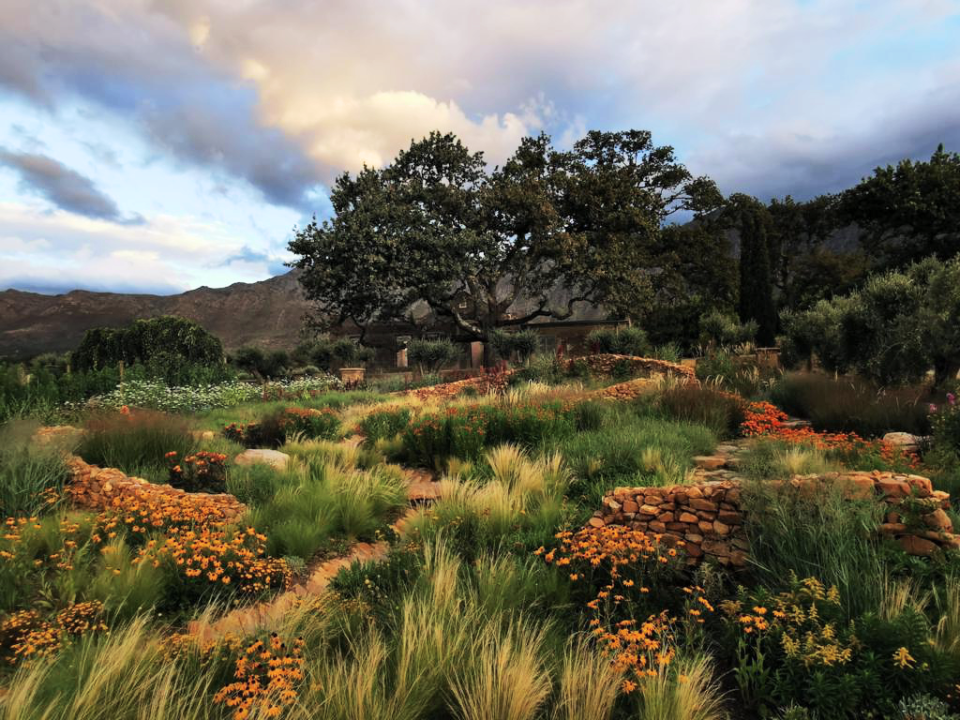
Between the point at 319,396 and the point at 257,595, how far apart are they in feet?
34.0

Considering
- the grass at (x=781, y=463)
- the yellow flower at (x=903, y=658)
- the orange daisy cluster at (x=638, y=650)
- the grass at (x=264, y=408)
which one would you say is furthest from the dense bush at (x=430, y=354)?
the yellow flower at (x=903, y=658)

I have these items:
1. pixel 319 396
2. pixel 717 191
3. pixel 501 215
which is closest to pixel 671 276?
pixel 717 191

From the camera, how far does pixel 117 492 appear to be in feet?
16.0

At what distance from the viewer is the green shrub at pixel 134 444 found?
6062mm

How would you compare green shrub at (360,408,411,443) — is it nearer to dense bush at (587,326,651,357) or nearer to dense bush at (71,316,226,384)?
dense bush at (71,316,226,384)

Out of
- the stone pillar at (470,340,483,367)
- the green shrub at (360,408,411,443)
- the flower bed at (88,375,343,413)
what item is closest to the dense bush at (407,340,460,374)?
the flower bed at (88,375,343,413)

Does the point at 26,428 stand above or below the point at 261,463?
above

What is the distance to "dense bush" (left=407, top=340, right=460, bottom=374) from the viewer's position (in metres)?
20.5

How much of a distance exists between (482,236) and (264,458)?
65.5ft

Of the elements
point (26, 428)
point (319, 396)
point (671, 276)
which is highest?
point (671, 276)

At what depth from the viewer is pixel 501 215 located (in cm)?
2600

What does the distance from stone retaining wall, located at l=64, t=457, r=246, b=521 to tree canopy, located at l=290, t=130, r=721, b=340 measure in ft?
58.4

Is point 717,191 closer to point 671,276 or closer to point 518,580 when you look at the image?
point 671,276

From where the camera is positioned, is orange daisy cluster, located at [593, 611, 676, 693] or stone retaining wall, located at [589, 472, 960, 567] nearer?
orange daisy cluster, located at [593, 611, 676, 693]
